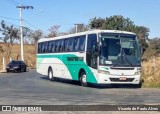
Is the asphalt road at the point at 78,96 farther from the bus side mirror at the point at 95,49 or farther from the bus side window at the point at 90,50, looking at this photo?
the bus side mirror at the point at 95,49

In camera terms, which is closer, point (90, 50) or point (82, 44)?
point (90, 50)

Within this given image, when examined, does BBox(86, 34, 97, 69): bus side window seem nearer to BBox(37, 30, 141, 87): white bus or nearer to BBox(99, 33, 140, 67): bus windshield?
BBox(37, 30, 141, 87): white bus

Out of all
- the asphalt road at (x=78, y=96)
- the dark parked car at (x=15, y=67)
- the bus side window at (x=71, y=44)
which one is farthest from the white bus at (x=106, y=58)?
the dark parked car at (x=15, y=67)

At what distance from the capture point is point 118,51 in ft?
77.7

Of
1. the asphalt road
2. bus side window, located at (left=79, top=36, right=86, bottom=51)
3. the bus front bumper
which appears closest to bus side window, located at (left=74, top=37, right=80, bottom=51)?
bus side window, located at (left=79, top=36, right=86, bottom=51)

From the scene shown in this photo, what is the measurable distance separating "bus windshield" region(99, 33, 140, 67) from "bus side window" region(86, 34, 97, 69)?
546 millimetres

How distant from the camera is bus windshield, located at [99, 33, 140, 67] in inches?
926

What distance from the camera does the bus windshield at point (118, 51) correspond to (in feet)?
77.2

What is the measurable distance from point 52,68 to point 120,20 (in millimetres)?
31799

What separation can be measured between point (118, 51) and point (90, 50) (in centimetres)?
172

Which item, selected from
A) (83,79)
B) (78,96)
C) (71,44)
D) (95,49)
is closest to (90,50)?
(95,49)

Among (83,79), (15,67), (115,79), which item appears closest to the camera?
(115,79)

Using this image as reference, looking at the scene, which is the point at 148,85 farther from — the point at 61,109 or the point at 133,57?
the point at 61,109

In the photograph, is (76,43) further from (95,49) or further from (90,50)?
(95,49)
